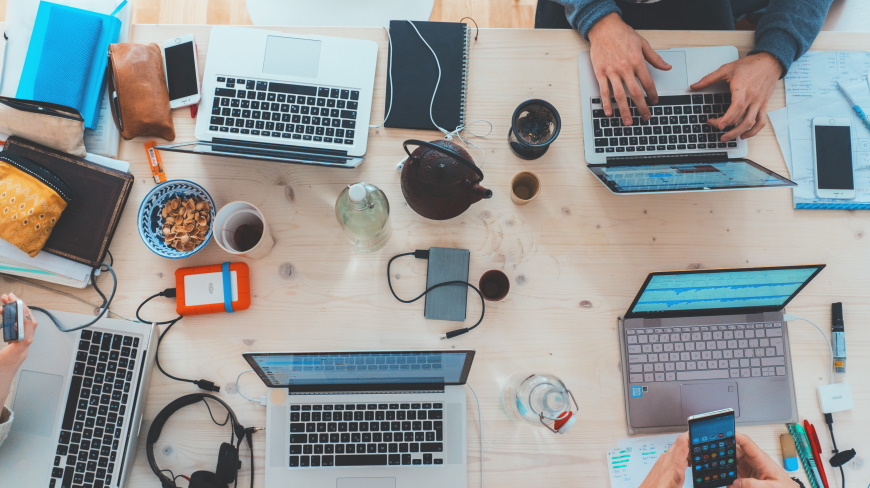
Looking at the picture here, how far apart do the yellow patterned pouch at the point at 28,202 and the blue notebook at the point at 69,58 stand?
0.46 feet

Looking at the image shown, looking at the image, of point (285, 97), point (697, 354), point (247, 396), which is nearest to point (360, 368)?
point (247, 396)

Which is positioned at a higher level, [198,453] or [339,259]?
[339,259]

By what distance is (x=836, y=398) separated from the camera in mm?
1027

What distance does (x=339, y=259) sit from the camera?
1.06 m

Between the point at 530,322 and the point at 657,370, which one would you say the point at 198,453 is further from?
the point at 657,370

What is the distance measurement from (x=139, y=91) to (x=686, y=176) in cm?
115

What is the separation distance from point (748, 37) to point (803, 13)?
0.11 metres

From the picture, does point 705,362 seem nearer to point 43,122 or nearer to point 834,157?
point 834,157

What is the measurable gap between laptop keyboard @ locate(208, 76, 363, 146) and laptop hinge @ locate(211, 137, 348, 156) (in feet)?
0.06

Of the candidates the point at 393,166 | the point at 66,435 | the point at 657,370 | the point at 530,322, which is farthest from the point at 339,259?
the point at 657,370

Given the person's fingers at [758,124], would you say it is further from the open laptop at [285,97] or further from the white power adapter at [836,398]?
the open laptop at [285,97]

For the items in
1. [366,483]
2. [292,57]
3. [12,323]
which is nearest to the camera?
[12,323]

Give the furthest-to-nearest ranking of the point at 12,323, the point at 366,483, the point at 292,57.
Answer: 1. the point at 292,57
2. the point at 366,483
3. the point at 12,323

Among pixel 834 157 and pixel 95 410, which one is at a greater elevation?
pixel 834 157
